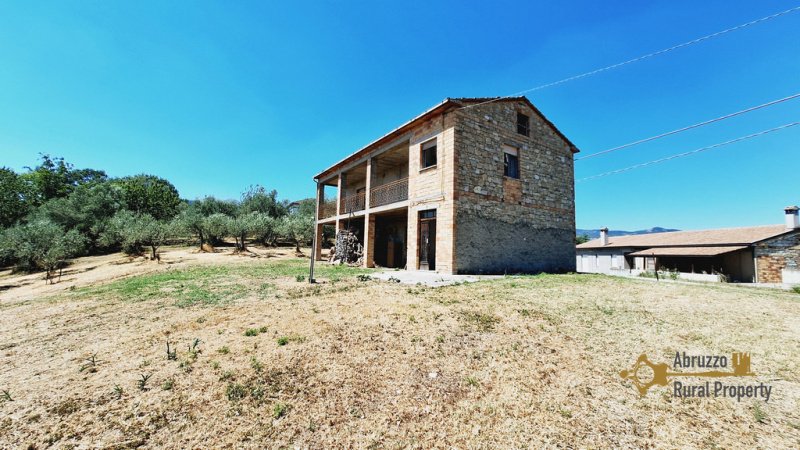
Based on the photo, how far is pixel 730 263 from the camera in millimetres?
21500

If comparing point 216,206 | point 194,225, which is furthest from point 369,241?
point 216,206

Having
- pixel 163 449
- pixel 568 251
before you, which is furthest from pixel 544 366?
pixel 568 251

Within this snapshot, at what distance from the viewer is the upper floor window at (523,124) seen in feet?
44.7

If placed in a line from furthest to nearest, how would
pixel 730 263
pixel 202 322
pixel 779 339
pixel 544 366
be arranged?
pixel 730 263
pixel 202 322
pixel 779 339
pixel 544 366

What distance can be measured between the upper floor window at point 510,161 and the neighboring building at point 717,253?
58.4 feet

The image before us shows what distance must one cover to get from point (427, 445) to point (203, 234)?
97.0ft

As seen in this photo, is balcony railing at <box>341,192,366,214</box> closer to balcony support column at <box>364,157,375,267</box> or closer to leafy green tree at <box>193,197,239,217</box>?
balcony support column at <box>364,157,375,267</box>

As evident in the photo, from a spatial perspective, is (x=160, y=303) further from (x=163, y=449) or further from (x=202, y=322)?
(x=163, y=449)

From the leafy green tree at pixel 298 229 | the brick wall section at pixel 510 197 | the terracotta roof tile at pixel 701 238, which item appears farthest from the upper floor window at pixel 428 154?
the terracotta roof tile at pixel 701 238

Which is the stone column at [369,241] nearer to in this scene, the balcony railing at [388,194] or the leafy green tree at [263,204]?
the balcony railing at [388,194]

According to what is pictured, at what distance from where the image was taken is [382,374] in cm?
375

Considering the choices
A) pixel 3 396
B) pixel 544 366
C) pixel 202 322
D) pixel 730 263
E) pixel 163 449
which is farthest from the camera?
pixel 730 263

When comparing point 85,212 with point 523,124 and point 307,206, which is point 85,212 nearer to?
point 307,206

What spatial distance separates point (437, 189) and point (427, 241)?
7.37ft
